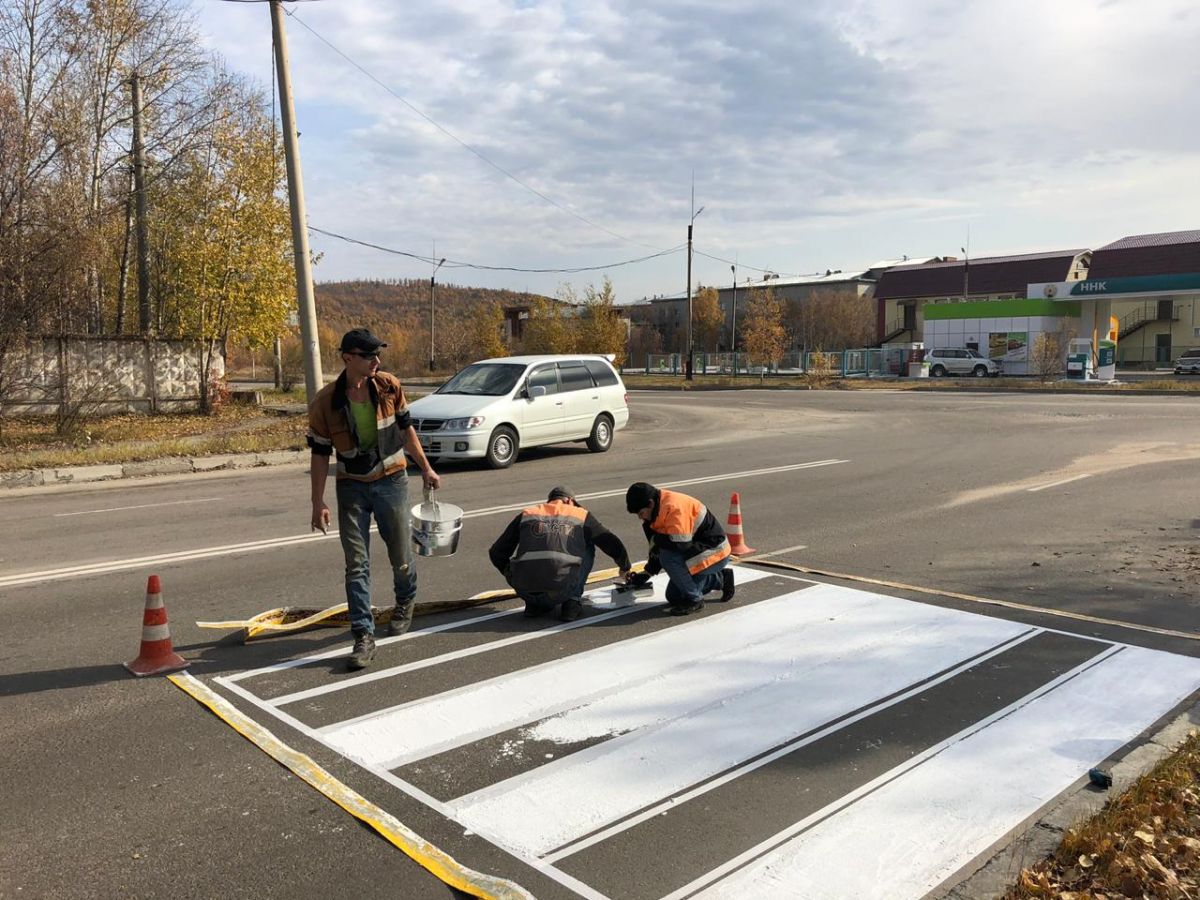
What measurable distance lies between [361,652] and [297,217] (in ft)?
43.7

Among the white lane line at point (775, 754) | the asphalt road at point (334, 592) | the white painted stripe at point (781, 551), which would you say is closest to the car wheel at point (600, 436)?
the asphalt road at point (334, 592)

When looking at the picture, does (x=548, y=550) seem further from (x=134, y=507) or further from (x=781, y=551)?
(x=134, y=507)

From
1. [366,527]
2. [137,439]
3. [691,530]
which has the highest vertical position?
[366,527]

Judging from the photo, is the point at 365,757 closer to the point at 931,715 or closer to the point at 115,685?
the point at 115,685

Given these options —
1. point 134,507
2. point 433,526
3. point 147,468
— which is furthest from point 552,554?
point 147,468

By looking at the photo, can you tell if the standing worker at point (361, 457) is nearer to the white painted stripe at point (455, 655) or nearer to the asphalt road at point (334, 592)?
the white painted stripe at point (455, 655)

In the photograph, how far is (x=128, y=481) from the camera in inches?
536

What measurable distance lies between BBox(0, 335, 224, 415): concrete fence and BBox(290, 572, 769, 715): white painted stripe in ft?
47.6

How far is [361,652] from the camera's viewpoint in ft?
16.7

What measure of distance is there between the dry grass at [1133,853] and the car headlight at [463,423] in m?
11.6

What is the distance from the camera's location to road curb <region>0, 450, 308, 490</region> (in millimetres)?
13133

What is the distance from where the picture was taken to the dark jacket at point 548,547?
582 cm

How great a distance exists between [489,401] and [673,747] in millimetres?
11117

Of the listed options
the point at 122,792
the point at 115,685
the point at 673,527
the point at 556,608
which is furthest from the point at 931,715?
the point at 115,685
